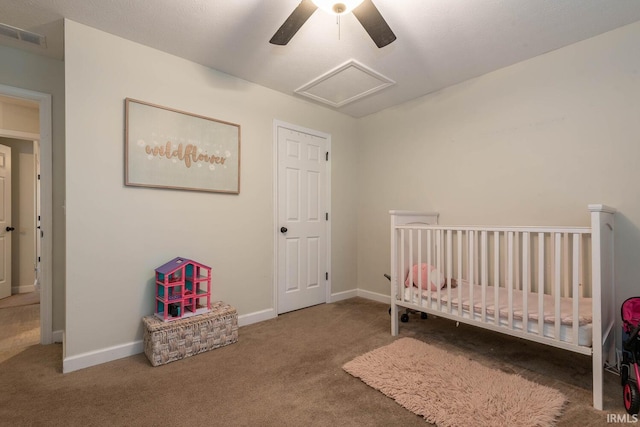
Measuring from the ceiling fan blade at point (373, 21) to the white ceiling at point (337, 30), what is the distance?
1.00ft

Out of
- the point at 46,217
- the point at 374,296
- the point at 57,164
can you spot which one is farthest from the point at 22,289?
the point at 374,296

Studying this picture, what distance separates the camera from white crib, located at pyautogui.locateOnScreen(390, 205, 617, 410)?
1.52 metres

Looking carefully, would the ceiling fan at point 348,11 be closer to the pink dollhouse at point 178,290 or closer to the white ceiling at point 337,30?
the white ceiling at point 337,30

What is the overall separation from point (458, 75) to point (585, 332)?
2168 millimetres

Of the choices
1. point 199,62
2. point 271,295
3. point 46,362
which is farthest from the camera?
point 271,295

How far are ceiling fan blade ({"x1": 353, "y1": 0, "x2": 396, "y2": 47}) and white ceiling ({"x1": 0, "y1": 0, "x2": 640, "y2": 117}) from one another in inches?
12.0

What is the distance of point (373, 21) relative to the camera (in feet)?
4.89

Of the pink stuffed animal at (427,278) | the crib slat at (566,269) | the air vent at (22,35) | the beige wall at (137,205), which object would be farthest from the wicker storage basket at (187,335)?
the crib slat at (566,269)

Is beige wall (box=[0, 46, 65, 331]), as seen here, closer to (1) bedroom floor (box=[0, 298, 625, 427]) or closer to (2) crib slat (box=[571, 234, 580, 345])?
(1) bedroom floor (box=[0, 298, 625, 427])

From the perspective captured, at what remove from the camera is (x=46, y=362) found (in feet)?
6.45

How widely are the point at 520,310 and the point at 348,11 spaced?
6.64ft

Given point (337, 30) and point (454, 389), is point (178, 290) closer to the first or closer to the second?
point (454, 389)

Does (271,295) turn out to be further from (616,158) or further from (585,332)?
(616,158)

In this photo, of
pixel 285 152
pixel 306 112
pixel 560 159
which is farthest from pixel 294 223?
pixel 560 159
